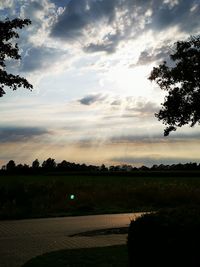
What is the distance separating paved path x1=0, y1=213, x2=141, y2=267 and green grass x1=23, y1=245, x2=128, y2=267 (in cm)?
51

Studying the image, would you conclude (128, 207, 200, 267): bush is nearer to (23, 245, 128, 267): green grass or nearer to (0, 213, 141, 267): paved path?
(23, 245, 128, 267): green grass

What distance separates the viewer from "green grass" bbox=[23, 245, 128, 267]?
10.2 meters

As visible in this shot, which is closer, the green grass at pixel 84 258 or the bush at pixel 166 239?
the bush at pixel 166 239

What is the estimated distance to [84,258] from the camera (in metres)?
10.9

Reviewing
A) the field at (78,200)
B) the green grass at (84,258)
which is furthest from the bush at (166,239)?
the field at (78,200)

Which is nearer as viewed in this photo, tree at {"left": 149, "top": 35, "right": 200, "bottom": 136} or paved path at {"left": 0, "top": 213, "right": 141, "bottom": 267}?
paved path at {"left": 0, "top": 213, "right": 141, "bottom": 267}

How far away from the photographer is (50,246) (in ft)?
43.6

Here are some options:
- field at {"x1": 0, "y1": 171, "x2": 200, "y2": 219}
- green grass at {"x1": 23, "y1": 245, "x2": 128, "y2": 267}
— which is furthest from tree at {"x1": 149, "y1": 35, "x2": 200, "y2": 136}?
green grass at {"x1": 23, "y1": 245, "x2": 128, "y2": 267}

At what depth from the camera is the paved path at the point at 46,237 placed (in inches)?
474

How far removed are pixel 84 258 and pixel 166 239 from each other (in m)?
5.22

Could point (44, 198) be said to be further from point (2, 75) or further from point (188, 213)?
point (188, 213)

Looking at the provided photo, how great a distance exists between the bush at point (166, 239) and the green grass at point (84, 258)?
11.4 ft

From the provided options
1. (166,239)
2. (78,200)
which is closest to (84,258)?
(166,239)

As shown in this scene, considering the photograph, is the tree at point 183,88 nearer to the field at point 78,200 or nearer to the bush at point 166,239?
the field at point 78,200
